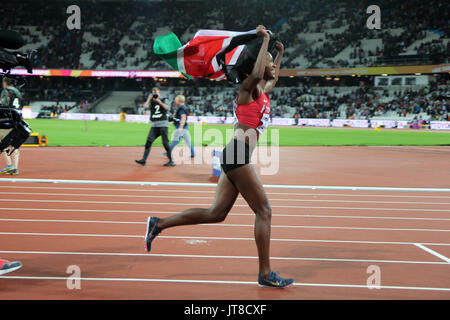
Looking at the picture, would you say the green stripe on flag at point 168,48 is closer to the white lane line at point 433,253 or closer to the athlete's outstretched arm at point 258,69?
the athlete's outstretched arm at point 258,69

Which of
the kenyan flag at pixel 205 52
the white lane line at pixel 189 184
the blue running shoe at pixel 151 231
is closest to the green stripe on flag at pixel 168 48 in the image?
the kenyan flag at pixel 205 52

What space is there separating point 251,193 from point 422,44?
163 feet

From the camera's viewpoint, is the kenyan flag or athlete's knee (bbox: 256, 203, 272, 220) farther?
the kenyan flag

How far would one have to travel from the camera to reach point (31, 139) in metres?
19.1

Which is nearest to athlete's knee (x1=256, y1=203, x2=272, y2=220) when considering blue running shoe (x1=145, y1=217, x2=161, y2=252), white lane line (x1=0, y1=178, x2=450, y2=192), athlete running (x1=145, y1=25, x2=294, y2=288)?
athlete running (x1=145, y1=25, x2=294, y2=288)

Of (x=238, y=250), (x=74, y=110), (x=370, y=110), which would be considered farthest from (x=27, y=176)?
(x=74, y=110)

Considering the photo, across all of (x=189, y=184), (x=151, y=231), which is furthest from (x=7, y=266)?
(x=189, y=184)

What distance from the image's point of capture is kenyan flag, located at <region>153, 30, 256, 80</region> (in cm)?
510

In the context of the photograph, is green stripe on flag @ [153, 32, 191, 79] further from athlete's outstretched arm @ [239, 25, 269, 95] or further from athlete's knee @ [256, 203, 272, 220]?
athlete's knee @ [256, 203, 272, 220]

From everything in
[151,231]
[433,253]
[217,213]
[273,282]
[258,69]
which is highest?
[258,69]

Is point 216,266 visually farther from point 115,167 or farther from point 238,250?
point 115,167

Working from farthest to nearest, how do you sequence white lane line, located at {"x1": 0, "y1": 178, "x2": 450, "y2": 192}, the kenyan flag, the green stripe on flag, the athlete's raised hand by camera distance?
white lane line, located at {"x1": 0, "y1": 178, "x2": 450, "y2": 192} < the green stripe on flag < the kenyan flag < the athlete's raised hand

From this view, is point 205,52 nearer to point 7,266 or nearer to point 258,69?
point 258,69

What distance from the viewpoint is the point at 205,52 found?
5.39 m
